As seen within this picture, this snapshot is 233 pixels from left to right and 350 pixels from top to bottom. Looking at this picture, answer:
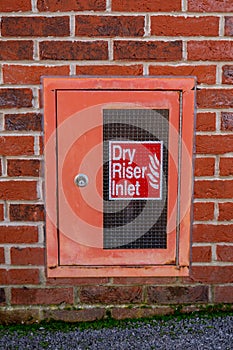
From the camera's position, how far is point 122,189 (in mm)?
2105

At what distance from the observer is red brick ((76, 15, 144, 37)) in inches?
77.7

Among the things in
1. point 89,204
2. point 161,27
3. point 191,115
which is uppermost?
point 161,27

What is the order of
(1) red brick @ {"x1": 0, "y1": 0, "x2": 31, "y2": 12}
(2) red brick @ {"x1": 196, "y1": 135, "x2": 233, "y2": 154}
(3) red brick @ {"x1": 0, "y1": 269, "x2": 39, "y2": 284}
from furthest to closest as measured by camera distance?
(3) red brick @ {"x1": 0, "y1": 269, "x2": 39, "y2": 284} → (2) red brick @ {"x1": 196, "y1": 135, "x2": 233, "y2": 154} → (1) red brick @ {"x1": 0, "y1": 0, "x2": 31, "y2": 12}

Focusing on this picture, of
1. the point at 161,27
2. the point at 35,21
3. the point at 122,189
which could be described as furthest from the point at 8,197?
the point at 161,27

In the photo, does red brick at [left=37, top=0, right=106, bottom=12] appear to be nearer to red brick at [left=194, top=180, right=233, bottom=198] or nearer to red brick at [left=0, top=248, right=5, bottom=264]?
red brick at [left=194, top=180, right=233, bottom=198]

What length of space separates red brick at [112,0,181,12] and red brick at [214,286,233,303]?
1.27m

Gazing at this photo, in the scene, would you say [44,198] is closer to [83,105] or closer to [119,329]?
[83,105]

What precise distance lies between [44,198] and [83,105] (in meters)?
0.45

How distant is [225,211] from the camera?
214 cm

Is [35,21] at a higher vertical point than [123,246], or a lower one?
higher

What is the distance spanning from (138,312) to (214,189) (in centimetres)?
68

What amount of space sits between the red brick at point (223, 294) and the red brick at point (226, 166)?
0.54 metres

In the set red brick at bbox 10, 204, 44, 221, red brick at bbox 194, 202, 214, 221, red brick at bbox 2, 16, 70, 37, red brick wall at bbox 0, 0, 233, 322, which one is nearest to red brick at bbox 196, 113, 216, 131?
red brick wall at bbox 0, 0, 233, 322

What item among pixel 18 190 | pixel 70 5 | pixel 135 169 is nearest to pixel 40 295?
pixel 18 190
